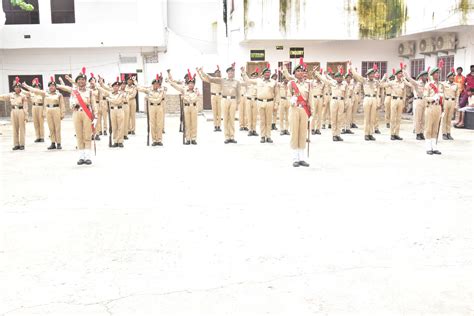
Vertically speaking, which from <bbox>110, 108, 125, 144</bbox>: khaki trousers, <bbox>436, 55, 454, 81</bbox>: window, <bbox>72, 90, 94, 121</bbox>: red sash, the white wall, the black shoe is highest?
the white wall

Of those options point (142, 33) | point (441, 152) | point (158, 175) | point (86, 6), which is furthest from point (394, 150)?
point (86, 6)

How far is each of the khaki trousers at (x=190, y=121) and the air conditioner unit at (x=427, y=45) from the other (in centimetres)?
1190

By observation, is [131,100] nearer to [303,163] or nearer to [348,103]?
A: [348,103]

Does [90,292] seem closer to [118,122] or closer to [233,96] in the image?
[118,122]

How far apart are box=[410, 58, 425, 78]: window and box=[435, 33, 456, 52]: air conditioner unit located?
258 cm

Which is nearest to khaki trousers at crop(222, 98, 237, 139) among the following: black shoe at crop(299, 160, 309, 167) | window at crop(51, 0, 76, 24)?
black shoe at crop(299, 160, 309, 167)

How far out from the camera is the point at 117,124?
14.5 metres

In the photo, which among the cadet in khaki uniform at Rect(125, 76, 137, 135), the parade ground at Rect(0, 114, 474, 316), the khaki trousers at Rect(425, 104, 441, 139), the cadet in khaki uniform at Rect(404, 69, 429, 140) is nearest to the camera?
the parade ground at Rect(0, 114, 474, 316)

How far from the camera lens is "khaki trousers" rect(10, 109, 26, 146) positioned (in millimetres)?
14180

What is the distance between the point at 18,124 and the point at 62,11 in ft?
44.7

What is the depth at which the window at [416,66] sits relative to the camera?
2428 cm

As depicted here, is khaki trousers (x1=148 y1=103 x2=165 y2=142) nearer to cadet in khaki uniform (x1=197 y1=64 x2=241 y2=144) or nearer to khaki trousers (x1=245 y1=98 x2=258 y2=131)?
A: cadet in khaki uniform (x1=197 y1=64 x2=241 y2=144)

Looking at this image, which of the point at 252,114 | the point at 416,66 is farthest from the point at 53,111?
the point at 416,66

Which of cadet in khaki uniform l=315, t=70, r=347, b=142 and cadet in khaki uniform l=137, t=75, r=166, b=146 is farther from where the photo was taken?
cadet in khaki uniform l=315, t=70, r=347, b=142
